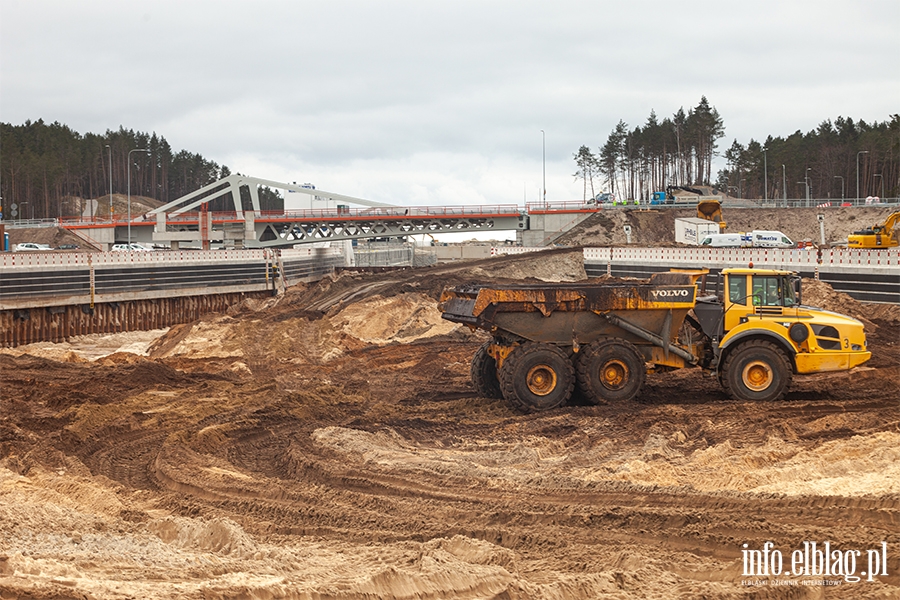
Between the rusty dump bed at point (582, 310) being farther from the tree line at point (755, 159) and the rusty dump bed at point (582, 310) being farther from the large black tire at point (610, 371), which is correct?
the tree line at point (755, 159)

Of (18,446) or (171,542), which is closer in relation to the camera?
(171,542)

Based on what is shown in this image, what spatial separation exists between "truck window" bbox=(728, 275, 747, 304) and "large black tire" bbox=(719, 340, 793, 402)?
79 centimetres

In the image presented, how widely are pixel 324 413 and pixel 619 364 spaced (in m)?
5.50

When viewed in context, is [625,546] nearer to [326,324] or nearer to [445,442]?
[445,442]

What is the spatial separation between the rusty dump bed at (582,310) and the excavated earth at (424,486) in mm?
1476

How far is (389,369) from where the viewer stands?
20938mm

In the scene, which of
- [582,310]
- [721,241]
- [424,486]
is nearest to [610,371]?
[582,310]

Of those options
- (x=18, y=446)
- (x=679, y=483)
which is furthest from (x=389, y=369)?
(x=679, y=483)

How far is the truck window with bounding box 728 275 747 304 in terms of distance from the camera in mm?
14609

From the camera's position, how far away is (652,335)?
14.8 m

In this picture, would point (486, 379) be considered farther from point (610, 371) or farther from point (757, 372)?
point (757, 372)

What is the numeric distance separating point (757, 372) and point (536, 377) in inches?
154

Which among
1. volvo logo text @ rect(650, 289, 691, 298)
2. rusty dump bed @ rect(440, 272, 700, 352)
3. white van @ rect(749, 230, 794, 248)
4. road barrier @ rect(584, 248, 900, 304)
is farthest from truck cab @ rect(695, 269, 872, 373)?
white van @ rect(749, 230, 794, 248)
